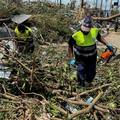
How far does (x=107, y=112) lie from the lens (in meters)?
4.75

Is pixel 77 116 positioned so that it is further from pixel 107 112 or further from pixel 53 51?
pixel 53 51

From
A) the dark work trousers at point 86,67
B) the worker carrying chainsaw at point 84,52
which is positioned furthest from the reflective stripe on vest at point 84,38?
the dark work trousers at point 86,67

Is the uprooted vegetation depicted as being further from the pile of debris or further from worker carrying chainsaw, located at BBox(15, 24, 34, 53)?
worker carrying chainsaw, located at BBox(15, 24, 34, 53)

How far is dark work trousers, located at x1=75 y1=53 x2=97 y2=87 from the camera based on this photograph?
6.44m

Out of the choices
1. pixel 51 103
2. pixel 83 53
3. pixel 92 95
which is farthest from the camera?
pixel 83 53

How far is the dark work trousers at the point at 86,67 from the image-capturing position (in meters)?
6.44


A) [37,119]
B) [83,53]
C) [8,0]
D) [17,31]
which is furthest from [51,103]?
[8,0]

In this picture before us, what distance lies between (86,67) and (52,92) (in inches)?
45.5

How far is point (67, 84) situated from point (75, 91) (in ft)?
0.66

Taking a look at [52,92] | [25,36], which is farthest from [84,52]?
[25,36]

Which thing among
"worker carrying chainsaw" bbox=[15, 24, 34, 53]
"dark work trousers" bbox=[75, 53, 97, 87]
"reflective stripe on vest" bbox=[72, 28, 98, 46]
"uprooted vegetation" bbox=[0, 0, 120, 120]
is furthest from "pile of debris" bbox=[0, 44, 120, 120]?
"worker carrying chainsaw" bbox=[15, 24, 34, 53]

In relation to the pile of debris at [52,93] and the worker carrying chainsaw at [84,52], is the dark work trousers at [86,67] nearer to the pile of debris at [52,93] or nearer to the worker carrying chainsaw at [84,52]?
the worker carrying chainsaw at [84,52]

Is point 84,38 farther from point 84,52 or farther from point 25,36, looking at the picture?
point 25,36

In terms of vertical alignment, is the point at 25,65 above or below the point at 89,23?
below
